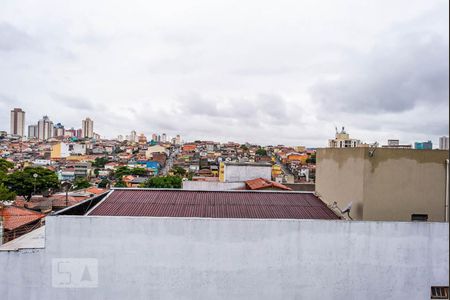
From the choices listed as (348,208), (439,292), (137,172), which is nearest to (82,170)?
(137,172)

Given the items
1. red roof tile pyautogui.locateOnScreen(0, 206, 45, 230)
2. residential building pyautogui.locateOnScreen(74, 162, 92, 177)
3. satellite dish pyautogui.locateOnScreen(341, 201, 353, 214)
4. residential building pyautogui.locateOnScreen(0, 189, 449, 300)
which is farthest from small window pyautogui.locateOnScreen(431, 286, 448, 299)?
residential building pyautogui.locateOnScreen(74, 162, 92, 177)

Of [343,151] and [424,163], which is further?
[343,151]

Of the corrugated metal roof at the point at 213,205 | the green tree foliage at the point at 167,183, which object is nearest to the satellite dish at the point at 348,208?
the corrugated metal roof at the point at 213,205

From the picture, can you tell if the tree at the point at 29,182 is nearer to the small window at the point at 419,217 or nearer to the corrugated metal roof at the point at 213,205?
the corrugated metal roof at the point at 213,205

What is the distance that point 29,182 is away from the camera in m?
41.6

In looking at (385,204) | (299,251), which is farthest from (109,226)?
(385,204)

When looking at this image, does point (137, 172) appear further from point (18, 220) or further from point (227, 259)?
point (227, 259)

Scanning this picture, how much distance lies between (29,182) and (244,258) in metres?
42.1

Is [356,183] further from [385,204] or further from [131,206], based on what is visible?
[131,206]

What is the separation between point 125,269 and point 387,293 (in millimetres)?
7851

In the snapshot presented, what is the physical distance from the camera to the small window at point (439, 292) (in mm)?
9383

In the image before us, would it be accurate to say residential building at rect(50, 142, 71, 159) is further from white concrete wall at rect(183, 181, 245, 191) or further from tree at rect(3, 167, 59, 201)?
white concrete wall at rect(183, 181, 245, 191)

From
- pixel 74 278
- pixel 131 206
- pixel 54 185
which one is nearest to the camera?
pixel 74 278

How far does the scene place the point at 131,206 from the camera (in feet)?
37.3
